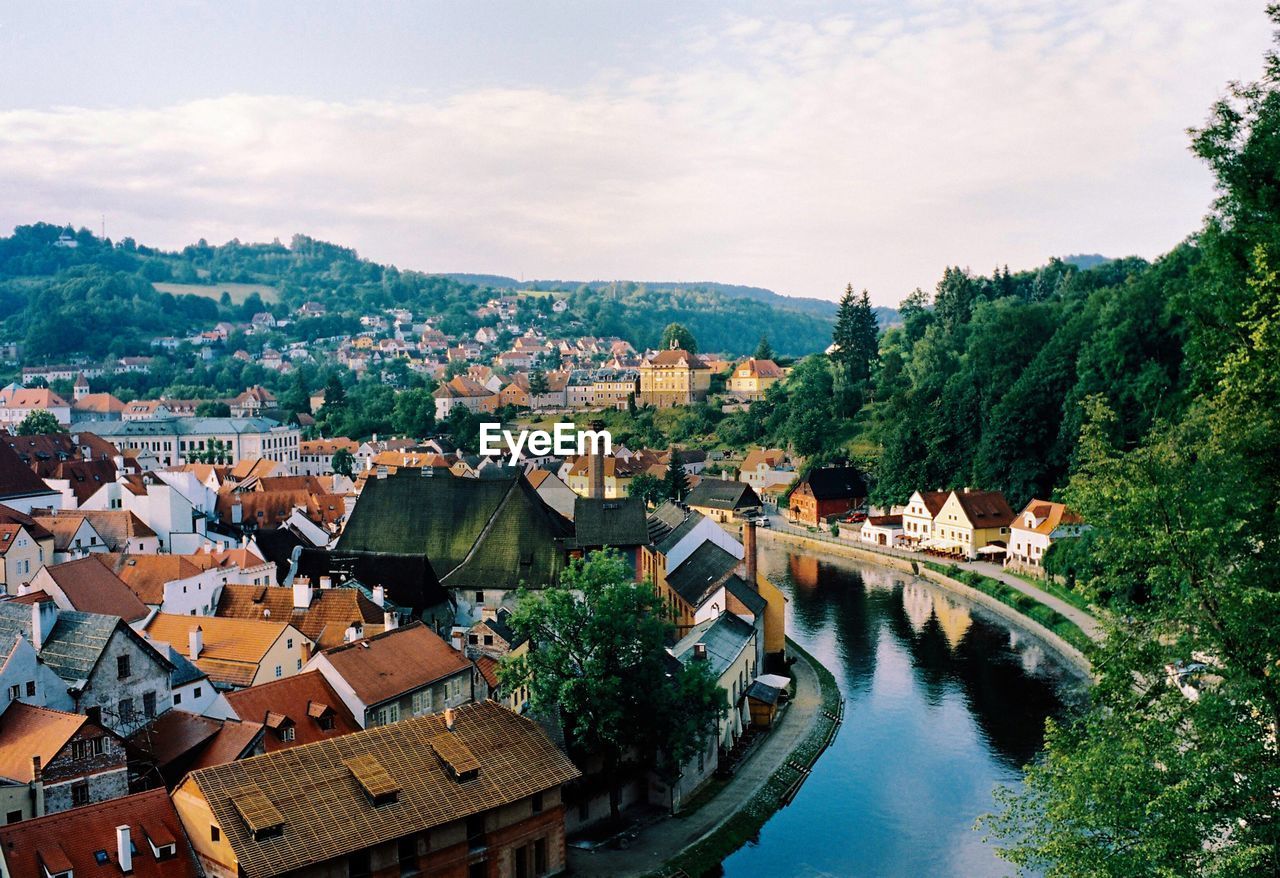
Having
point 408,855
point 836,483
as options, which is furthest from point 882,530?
point 408,855

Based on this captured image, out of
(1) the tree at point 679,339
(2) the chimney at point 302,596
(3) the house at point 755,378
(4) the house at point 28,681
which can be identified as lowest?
(2) the chimney at point 302,596

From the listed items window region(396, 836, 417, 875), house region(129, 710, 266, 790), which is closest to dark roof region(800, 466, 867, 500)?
house region(129, 710, 266, 790)

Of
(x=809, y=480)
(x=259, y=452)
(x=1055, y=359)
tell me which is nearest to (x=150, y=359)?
(x=259, y=452)

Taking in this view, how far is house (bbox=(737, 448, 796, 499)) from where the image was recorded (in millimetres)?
75500

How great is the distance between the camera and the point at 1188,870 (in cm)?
1127

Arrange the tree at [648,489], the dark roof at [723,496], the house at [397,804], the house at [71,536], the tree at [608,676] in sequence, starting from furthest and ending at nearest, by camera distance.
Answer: the tree at [648,489] < the dark roof at [723,496] < the house at [71,536] < the tree at [608,676] < the house at [397,804]

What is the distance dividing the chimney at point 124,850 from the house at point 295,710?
4.62 m

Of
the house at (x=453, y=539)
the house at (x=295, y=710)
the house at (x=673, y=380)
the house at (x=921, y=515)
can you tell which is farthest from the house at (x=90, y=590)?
the house at (x=673, y=380)

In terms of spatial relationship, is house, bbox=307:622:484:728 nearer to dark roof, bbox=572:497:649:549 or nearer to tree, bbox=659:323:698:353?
dark roof, bbox=572:497:649:549

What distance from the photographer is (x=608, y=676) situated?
22078mm

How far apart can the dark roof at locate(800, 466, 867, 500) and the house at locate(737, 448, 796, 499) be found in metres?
7.76

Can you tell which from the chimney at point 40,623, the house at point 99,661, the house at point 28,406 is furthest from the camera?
the house at point 28,406

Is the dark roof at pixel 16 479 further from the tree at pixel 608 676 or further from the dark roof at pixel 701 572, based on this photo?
the tree at pixel 608 676

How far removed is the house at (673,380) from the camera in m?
98.6
